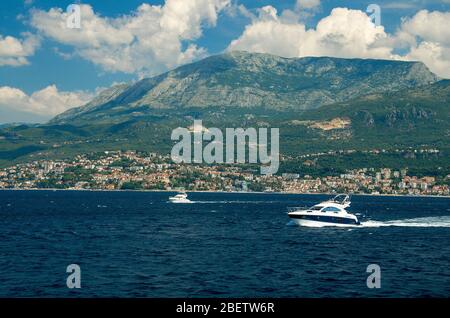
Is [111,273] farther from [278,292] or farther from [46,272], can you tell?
[278,292]

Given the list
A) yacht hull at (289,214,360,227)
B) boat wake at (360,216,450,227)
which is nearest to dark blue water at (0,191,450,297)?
boat wake at (360,216,450,227)

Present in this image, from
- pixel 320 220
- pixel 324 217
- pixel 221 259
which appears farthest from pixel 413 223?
pixel 221 259

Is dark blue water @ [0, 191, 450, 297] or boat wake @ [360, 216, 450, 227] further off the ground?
dark blue water @ [0, 191, 450, 297]

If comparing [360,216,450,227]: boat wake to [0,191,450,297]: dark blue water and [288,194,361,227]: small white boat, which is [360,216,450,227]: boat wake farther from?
[288,194,361,227]: small white boat

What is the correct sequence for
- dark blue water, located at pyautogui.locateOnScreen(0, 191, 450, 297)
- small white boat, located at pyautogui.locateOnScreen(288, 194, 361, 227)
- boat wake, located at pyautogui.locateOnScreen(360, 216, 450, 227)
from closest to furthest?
dark blue water, located at pyautogui.locateOnScreen(0, 191, 450, 297), small white boat, located at pyautogui.locateOnScreen(288, 194, 361, 227), boat wake, located at pyautogui.locateOnScreen(360, 216, 450, 227)

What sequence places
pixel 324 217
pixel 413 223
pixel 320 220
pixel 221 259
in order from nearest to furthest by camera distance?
pixel 221 259 → pixel 324 217 → pixel 320 220 → pixel 413 223

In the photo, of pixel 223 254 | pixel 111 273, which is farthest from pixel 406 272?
pixel 111 273

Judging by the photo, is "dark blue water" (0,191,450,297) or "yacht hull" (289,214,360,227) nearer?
"dark blue water" (0,191,450,297)

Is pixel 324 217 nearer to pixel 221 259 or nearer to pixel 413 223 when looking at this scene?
pixel 413 223
